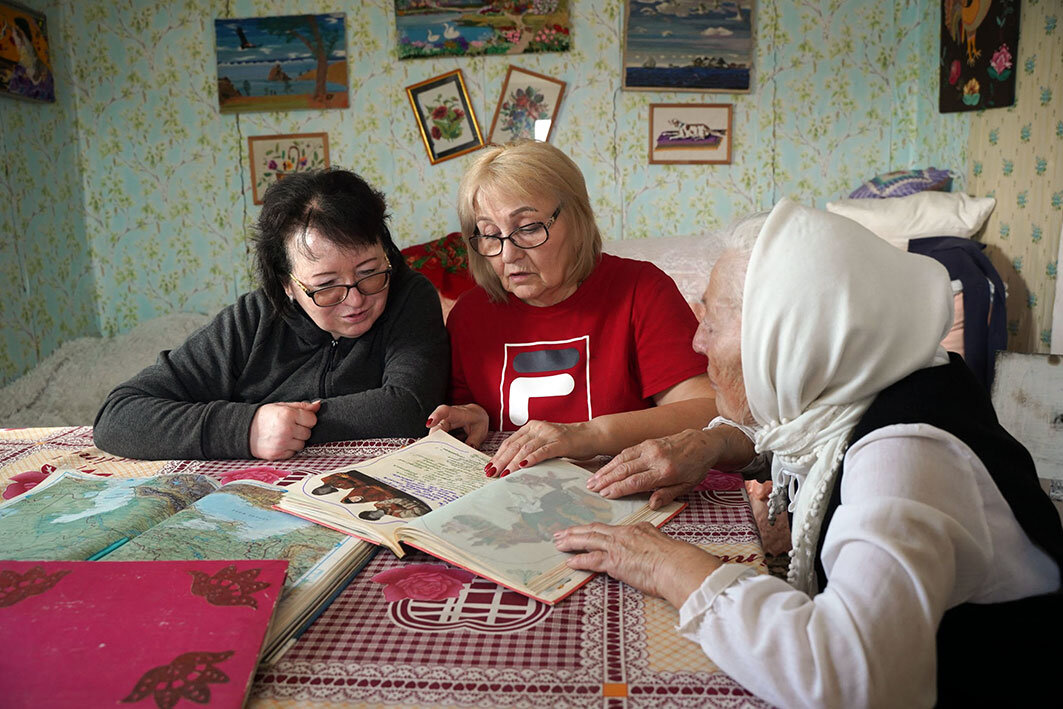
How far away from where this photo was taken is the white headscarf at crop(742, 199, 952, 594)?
86cm

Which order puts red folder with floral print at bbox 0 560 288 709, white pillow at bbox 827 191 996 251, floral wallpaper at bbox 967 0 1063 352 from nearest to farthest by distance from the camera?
1. red folder with floral print at bbox 0 560 288 709
2. floral wallpaper at bbox 967 0 1063 352
3. white pillow at bbox 827 191 996 251

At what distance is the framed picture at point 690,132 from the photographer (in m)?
3.71

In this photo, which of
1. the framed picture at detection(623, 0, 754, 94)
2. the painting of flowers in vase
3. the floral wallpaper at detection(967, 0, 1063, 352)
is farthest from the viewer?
the framed picture at detection(623, 0, 754, 94)

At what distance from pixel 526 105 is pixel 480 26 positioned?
0.42 m

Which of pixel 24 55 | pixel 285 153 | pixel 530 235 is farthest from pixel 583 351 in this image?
pixel 24 55

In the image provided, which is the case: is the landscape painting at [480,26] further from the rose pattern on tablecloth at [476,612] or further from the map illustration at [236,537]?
the rose pattern on tablecloth at [476,612]

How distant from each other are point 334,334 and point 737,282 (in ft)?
3.23

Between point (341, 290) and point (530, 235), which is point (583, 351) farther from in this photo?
point (341, 290)

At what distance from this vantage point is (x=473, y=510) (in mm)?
1009

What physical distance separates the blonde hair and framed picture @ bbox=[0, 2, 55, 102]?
9.24ft

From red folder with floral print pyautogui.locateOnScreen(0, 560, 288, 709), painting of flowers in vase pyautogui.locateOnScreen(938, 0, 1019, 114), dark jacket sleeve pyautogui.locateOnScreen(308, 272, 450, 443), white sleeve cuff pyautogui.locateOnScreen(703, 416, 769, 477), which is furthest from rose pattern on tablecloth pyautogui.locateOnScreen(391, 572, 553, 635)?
painting of flowers in vase pyautogui.locateOnScreen(938, 0, 1019, 114)

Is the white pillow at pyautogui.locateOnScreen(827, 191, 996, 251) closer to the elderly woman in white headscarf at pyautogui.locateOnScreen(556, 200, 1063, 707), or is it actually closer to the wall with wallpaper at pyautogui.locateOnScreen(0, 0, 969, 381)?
the wall with wallpaper at pyautogui.locateOnScreen(0, 0, 969, 381)

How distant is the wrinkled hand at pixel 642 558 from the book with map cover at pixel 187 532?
26 cm

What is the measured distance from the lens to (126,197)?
4.02 m
